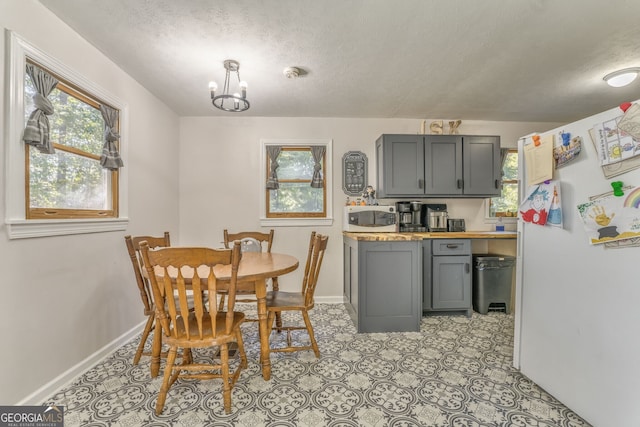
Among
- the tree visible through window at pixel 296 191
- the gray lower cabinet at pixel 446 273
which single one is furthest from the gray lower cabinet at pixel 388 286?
the tree visible through window at pixel 296 191

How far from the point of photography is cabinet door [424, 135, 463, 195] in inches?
129

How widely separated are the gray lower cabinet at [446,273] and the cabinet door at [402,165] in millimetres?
676

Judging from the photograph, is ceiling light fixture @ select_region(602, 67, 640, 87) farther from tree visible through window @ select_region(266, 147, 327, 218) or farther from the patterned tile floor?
tree visible through window @ select_region(266, 147, 327, 218)

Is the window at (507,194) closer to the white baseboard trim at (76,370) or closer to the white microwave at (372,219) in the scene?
the white microwave at (372,219)

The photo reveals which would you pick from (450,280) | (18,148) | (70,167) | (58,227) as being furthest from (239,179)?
(450,280)

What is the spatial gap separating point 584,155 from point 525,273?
0.81 metres

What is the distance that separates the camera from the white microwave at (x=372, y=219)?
Result: 3111 mm

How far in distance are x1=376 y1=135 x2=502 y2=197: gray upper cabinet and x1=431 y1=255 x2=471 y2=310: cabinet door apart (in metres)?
0.79

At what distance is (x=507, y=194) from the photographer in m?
3.69

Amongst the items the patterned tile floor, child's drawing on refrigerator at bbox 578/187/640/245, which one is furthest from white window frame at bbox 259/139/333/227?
child's drawing on refrigerator at bbox 578/187/640/245

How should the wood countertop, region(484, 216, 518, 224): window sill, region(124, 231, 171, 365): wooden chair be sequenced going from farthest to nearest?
region(484, 216, 518, 224): window sill
the wood countertop
region(124, 231, 171, 365): wooden chair

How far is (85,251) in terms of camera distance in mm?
1991

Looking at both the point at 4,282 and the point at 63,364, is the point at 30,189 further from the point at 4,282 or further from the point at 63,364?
the point at 63,364

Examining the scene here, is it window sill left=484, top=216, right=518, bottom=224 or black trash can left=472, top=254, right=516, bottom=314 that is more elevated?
window sill left=484, top=216, right=518, bottom=224
